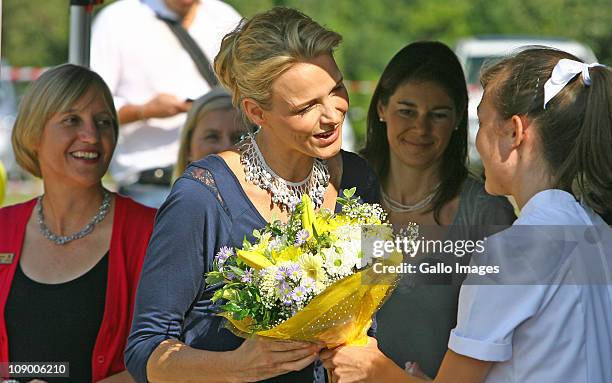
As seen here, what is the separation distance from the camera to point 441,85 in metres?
3.45

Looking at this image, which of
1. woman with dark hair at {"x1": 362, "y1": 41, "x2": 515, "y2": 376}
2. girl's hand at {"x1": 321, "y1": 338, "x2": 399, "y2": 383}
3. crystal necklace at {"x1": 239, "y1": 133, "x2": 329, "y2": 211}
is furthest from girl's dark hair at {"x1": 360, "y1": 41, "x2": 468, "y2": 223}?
girl's hand at {"x1": 321, "y1": 338, "x2": 399, "y2": 383}

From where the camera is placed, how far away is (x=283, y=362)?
2.17 meters

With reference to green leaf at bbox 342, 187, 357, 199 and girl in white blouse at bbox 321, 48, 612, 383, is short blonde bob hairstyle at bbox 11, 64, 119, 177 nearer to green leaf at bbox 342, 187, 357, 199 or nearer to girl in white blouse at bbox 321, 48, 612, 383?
green leaf at bbox 342, 187, 357, 199

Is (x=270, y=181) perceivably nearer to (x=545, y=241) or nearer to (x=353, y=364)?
(x=353, y=364)

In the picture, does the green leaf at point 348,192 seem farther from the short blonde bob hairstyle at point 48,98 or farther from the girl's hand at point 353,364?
the short blonde bob hairstyle at point 48,98

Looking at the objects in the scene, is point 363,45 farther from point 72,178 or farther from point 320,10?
point 72,178

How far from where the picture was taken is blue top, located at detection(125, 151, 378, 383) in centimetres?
231

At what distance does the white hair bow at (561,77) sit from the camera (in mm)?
2051

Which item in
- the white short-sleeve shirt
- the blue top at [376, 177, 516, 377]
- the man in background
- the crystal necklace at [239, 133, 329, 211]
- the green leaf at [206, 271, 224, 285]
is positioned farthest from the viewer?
the man in background

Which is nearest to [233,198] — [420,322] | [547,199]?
[547,199]

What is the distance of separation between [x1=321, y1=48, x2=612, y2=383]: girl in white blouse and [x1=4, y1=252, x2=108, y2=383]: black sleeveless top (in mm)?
1434

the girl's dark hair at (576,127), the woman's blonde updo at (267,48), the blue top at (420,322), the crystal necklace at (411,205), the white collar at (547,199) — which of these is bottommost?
the blue top at (420,322)

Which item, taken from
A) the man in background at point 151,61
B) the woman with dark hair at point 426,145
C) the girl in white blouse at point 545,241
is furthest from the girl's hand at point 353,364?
the man in background at point 151,61

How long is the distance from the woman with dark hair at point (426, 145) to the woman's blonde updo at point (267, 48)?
1040mm
